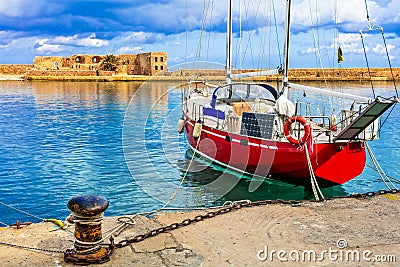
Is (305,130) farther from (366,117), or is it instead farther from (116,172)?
(116,172)

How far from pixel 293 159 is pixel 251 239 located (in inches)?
213

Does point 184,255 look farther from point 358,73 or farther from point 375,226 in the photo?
point 358,73

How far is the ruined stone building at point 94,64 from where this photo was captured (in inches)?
3172

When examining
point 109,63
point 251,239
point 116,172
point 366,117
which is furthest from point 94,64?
point 251,239

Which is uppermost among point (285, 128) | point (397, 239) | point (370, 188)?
point (285, 128)

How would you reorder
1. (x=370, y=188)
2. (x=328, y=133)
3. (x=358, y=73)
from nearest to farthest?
(x=328, y=133) < (x=370, y=188) < (x=358, y=73)

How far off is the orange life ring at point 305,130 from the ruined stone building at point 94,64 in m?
70.8

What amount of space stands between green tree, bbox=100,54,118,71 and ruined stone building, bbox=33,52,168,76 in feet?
3.26

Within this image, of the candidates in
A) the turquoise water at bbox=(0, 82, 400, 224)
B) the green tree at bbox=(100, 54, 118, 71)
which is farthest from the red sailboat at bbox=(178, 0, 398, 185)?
the green tree at bbox=(100, 54, 118, 71)

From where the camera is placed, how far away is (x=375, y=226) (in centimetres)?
→ 604

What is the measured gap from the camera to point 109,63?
271ft

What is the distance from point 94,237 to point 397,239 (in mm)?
3644

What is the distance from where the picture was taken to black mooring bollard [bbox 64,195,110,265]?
478 centimetres

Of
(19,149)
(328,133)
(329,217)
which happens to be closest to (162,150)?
(19,149)
